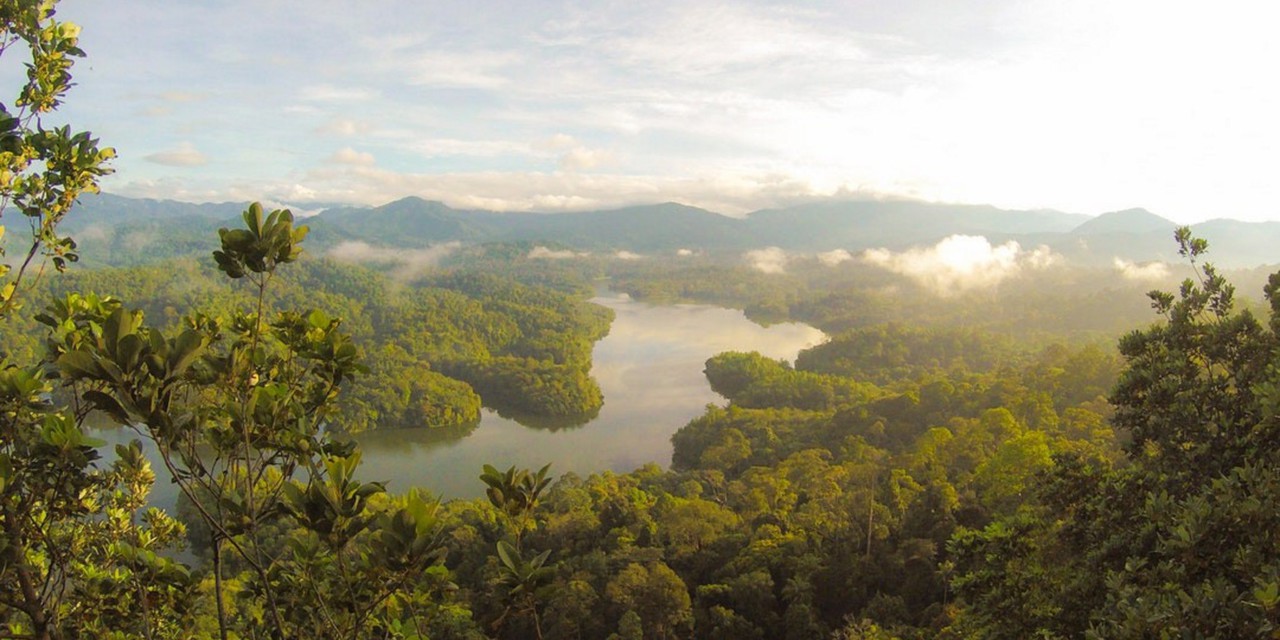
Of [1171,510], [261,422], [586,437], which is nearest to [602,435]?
[586,437]

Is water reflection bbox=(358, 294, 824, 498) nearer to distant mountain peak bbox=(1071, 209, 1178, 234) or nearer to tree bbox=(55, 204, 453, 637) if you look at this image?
tree bbox=(55, 204, 453, 637)

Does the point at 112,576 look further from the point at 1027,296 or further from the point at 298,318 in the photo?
the point at 1027,296

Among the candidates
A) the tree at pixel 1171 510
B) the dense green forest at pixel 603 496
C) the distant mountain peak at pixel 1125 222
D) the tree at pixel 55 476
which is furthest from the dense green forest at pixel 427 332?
the distant mountain peak at pixel 1125 222

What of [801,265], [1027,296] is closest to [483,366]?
[1027,296]

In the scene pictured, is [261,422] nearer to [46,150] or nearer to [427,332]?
[46,150]

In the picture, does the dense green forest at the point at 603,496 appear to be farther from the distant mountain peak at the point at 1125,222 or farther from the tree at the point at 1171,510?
the distant mountain peak at the point at 1125,222

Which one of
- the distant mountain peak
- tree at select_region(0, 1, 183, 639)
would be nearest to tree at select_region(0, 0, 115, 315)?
tree at select_region(0, 1, 183, 639)
